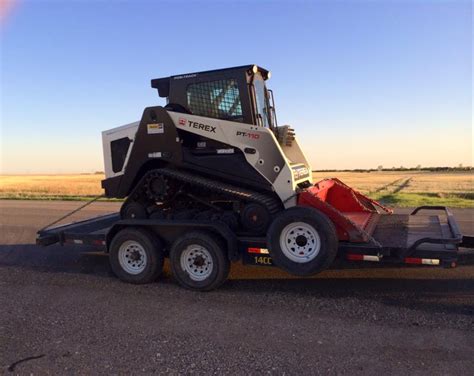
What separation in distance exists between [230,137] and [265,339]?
3.15m

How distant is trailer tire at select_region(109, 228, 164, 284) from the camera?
6445 mm

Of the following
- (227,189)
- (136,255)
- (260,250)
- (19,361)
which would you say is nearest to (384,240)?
(260,250)

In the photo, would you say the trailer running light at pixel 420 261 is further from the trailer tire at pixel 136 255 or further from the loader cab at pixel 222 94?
the trailer tire at pixel 136 255

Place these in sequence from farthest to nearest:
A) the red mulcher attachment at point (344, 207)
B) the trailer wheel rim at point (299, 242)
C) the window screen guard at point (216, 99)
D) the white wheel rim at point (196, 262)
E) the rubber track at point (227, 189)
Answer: the window screen guard at point (216, 99) → the rubber track at point (227, 189) → the white wheel rim at point (196, 262) → the red mulcher attachment at point (344, 207) → the trailer wheel rim at point (299, 242)

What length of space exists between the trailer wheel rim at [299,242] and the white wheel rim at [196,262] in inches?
42.5

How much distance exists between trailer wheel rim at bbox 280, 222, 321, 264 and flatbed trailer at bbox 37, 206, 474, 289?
0.99 ft

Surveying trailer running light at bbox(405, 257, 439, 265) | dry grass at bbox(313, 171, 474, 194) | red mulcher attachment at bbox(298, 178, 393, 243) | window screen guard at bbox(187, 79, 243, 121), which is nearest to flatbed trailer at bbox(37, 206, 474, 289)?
trailer running light at bbox(405, 257, 439, 265)

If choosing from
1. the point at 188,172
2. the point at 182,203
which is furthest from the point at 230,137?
the point at 182,203

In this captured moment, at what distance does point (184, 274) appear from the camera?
244 inches

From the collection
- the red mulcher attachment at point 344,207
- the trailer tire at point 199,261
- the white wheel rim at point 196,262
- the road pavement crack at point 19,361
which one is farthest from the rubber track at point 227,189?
the road pavement crack at point 19,361

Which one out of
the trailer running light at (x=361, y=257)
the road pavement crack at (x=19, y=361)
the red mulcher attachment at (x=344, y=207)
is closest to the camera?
the road pavement crack at (x=19, y=361)

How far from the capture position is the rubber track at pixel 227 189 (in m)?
6.20

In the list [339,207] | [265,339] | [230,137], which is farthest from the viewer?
[339,207]

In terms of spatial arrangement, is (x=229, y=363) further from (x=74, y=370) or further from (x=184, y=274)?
(x=184, y=274)
